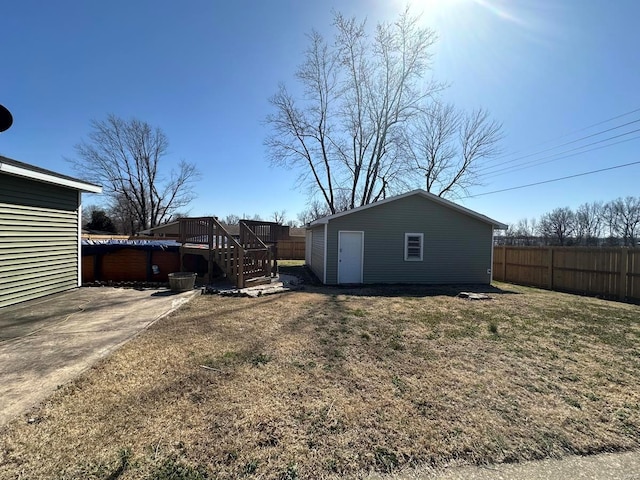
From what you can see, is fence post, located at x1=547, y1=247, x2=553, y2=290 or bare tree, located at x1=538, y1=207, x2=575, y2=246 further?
bare tree, located at x1=538, y1=207, x2=575, y2=246

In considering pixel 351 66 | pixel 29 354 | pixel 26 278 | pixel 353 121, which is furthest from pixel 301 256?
pixel 29 354

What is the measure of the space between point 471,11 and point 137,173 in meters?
35.7

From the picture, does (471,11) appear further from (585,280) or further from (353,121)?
(353,121)

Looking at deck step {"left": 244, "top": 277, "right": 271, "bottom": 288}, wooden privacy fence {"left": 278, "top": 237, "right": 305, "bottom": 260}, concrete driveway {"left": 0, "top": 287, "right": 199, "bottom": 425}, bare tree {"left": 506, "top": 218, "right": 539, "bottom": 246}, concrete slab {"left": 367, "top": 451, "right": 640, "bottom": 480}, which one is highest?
bare tree {"left": 506, "top": 218, "right": 539, "bottom": 246}

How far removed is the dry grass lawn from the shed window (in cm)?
637

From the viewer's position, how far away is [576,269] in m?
11.4

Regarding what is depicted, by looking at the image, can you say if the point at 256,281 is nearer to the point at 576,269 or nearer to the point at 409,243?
the point at 409,243

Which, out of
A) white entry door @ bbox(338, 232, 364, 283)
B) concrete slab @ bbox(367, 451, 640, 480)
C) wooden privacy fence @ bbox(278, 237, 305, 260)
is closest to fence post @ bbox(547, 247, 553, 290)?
white entry door @ bbox(338, 232, 364, 283)

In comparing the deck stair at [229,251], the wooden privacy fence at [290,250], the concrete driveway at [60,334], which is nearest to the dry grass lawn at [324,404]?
the concrete driveway at [60,334]

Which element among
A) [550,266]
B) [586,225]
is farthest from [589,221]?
[550,266]

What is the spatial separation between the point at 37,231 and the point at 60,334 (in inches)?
125

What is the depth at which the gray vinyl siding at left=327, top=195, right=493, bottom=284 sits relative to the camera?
11484 millimetres

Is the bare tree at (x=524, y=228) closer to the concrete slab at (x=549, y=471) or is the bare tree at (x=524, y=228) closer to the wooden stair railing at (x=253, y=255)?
the wooden stair railing at (x=253, y=255)

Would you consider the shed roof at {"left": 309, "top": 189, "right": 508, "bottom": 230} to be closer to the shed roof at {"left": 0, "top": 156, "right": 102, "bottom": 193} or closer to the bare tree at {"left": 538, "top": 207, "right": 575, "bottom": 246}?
the shed roof at {"left": 0, "top": 156, "right": 102, "bottom": 193}
